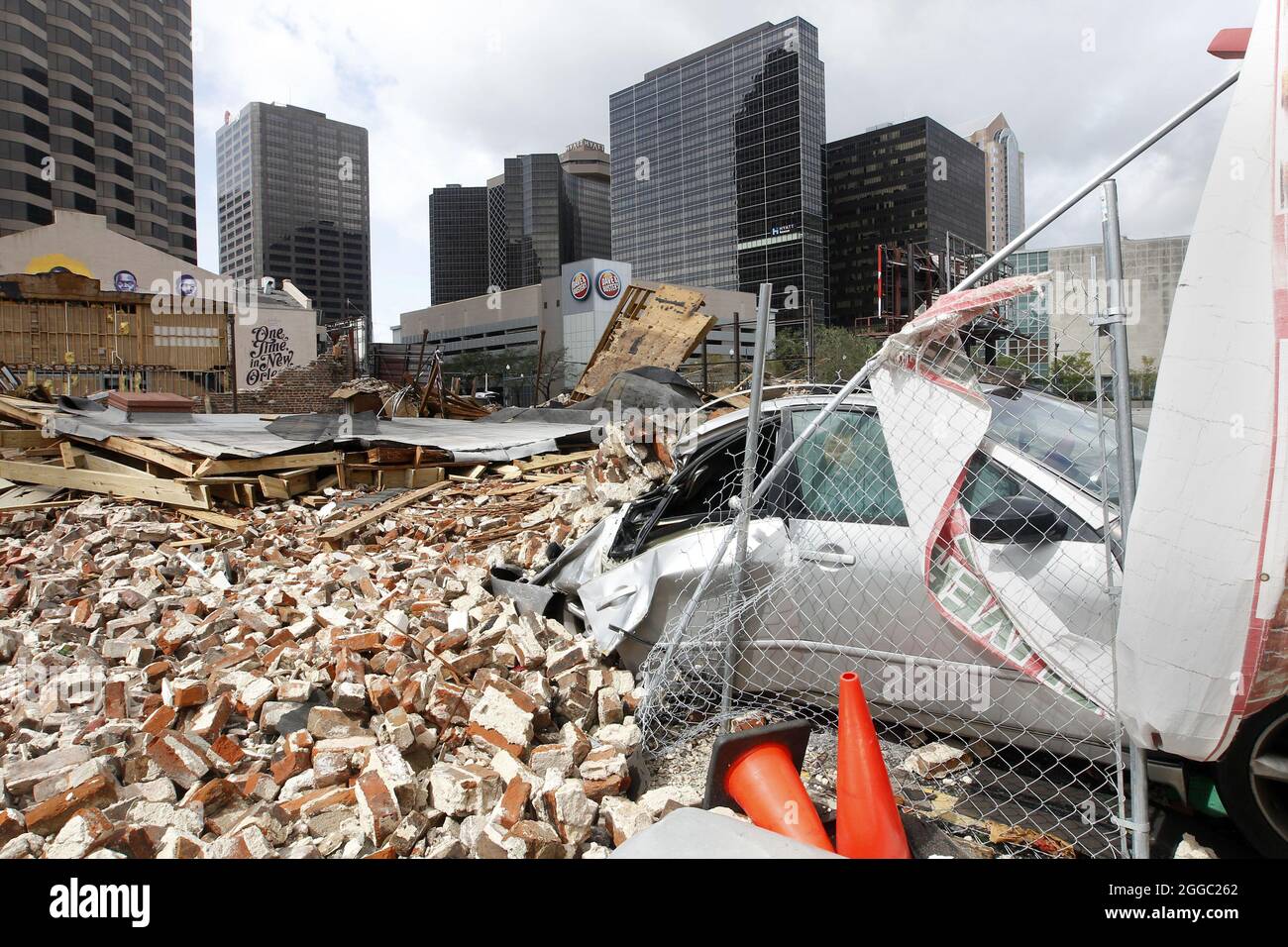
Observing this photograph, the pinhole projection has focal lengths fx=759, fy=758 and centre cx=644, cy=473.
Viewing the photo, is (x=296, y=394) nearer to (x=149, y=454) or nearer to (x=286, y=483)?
(x=149, y=454)

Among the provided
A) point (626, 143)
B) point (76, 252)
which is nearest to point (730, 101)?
point (626, 143)

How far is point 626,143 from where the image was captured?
8944cm

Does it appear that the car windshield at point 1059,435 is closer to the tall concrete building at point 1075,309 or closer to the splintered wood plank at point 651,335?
the tall concrete building at point 1075,309

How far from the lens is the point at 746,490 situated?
3.23m

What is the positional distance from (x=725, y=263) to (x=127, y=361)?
70.2 metres

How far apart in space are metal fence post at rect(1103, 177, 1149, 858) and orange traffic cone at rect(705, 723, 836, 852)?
94 cm

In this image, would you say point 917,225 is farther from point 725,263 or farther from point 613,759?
point 613,759

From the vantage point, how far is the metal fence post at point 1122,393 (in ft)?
7.45

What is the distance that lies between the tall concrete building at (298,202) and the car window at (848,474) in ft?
336

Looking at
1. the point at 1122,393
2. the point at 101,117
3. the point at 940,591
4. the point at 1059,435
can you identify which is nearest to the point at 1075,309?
the point at 1122,393

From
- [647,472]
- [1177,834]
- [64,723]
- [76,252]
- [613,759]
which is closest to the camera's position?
[1177,834]

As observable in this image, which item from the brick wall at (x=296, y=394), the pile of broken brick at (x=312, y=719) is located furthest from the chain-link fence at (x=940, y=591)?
the brick wall at (x=296, y=394)

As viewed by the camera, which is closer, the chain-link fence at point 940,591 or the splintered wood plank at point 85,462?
the chain-link fence at point 940,591
